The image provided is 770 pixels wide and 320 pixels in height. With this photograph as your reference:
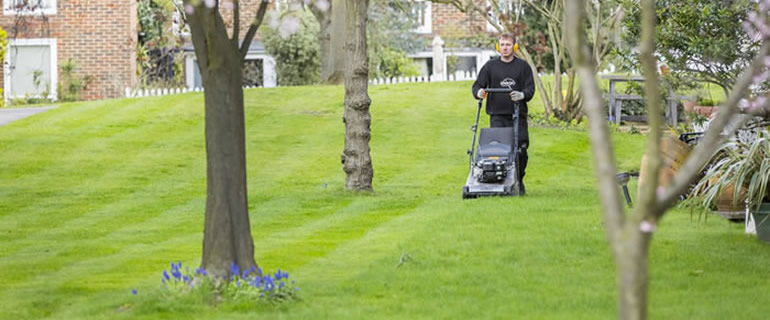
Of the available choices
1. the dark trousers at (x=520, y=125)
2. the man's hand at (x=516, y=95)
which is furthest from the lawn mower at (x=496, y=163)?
the dark trousers at (x=520, y=125)

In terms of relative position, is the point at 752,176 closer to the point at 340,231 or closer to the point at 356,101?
the point at 340,231

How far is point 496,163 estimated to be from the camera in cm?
1266

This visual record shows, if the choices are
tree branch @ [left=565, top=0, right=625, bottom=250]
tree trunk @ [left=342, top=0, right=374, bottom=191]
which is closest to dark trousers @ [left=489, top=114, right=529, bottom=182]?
tree trunk @ [left=342, top=0, right=374, bottom=191]

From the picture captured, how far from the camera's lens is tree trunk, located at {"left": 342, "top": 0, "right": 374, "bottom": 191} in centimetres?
1450

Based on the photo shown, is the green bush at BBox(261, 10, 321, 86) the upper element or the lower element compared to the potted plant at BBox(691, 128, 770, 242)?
upper

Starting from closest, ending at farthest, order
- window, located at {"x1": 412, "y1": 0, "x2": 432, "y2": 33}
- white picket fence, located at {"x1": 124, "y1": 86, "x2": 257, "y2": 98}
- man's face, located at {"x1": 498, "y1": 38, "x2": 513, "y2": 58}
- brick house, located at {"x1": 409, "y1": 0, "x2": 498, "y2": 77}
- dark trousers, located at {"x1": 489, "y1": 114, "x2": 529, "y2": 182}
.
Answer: man's face, located at {"x1": 498, "y1": 38, "x2": 513, "y2": 58} < dark trousers, located at {"x1": 489, "y1": 114, "x2": 529, "y2": 182} < white picket fence, located at {"x1": 124, "y1": 86, "x2": 257, "y2": 98} < brick house, located at {"x1": 409, "y1": 0, "x2": 498, "y2": 77} < window, located at {"x1": 412, "y1": 0, "x2": 432, "y2": 33}

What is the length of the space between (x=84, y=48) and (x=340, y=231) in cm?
2370

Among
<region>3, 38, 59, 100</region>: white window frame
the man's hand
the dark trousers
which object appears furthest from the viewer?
<region>3, 38, 59, 100</region>: white window frame

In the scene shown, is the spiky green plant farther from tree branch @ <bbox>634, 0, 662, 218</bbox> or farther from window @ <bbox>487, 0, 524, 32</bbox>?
window @ <bbox>487, 0, 524, 32</bbox>

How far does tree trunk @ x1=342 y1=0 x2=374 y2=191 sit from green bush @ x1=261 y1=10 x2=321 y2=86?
17482mm

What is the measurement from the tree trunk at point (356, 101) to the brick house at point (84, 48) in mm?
18873

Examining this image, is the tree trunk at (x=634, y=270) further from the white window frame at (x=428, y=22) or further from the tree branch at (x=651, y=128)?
the white window frame at (x=428, y=22)

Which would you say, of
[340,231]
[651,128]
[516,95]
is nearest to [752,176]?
[516,95]

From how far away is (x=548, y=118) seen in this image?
2267 cm
